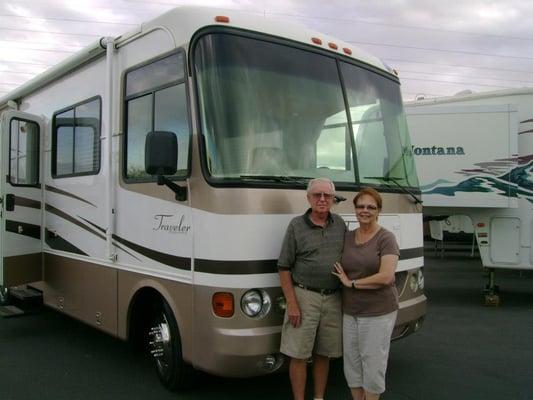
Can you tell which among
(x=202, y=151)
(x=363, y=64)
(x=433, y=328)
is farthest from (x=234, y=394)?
(x=433, y=328)

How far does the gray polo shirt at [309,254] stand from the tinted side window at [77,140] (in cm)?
225

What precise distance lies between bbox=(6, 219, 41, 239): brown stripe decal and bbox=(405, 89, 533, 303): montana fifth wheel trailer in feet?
17.3

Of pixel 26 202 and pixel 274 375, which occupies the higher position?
pixel 26 202

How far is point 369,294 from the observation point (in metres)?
3.67

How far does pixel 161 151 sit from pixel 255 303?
1.18 metres

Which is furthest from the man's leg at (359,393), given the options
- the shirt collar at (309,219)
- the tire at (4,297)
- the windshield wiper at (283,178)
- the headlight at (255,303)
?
the tire at (4,297)

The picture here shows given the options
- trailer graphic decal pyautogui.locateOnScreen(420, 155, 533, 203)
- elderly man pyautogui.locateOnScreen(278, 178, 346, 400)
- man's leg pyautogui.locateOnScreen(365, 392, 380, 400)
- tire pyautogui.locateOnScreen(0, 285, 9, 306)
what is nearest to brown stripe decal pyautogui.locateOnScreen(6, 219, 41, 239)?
tire pyautogui.locateOnScreen(0, 285, 9, 306)

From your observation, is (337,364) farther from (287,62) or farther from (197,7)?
(197,7)

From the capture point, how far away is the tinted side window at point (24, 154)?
6.40m

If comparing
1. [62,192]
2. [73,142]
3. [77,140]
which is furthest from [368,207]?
[62,192]

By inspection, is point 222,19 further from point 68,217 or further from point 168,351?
point 68,217

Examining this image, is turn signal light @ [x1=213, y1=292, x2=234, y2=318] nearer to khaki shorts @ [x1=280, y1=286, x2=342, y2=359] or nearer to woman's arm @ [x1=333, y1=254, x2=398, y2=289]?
khaki shorts @ [x1=280, y1=286, x2=342, y2=359]

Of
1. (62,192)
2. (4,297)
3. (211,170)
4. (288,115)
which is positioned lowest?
(4,297)

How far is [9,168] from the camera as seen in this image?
6.37m
